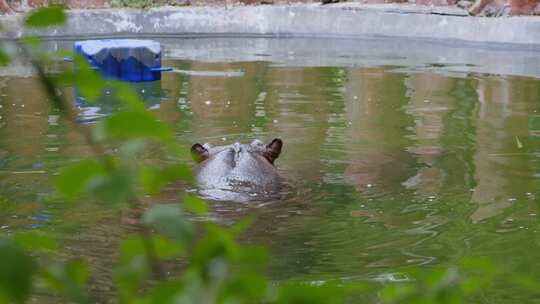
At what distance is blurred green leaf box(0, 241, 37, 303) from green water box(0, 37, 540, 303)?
0.60 meters

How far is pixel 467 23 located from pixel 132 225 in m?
10.2

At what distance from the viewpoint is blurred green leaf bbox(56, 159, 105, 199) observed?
0.89 m

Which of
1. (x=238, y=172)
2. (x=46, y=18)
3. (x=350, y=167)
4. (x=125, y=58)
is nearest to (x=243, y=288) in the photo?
(x=46, y=18)

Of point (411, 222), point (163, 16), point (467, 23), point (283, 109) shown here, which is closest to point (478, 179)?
point (411, 222)

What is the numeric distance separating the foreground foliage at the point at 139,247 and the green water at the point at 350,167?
0.51 m

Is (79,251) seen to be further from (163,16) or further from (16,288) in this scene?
(163,16)

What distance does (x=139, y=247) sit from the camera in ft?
3.20

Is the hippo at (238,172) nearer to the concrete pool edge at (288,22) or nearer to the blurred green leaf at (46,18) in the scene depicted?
the blurred green leaf at (46,18)

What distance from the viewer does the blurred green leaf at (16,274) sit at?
811mm

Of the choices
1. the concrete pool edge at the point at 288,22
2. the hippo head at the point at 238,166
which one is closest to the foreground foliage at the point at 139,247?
the hippo head at the point at 238,166

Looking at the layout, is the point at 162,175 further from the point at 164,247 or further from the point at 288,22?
the point at 288,22

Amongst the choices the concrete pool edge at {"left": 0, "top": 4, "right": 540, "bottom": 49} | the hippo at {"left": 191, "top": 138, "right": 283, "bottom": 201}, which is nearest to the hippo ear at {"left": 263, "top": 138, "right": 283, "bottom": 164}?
the hippo at {"left": 191, "top": 138, "right": 283, "bottom": 201}

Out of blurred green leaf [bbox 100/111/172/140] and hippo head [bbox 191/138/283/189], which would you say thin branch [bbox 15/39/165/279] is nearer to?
blurred green leaf [bbox 100/111/172/140]

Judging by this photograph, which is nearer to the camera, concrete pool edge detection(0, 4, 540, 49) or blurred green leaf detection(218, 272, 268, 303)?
blurred green leaf detection(218, 272, 268, 303)
